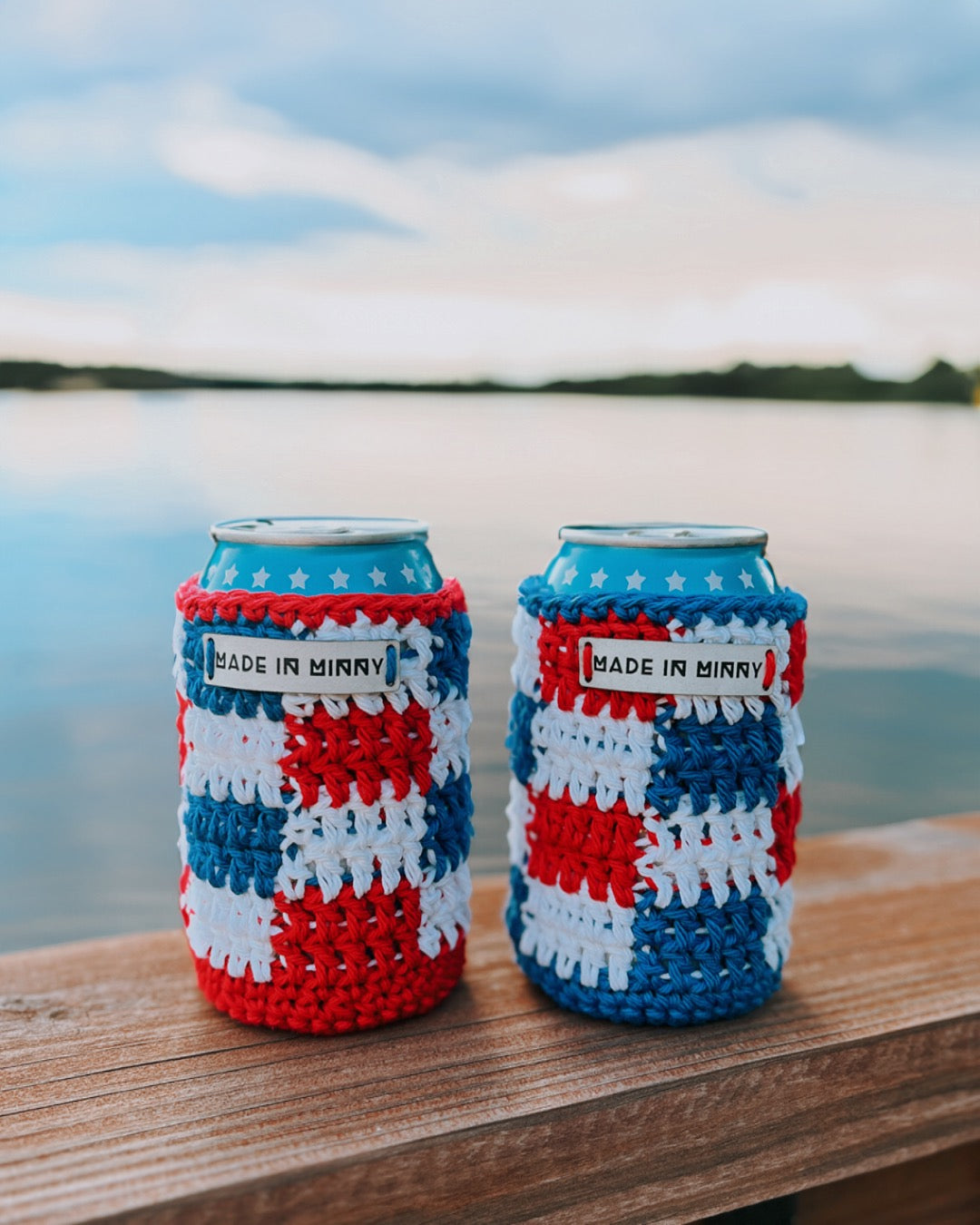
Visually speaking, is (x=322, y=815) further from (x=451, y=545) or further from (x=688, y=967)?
(x=451, y=545)

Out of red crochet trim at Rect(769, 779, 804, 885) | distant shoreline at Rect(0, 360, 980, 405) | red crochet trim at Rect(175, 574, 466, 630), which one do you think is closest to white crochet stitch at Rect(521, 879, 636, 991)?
red crochet trim at Rect(769, 779, 804, 885)

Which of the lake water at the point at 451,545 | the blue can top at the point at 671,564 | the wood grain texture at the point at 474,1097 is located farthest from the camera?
the lake water at the point at 451,545

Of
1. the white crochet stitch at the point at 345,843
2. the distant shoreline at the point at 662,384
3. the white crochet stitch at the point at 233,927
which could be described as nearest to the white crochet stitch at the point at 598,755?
the white crochet stitch at the point at 345,843

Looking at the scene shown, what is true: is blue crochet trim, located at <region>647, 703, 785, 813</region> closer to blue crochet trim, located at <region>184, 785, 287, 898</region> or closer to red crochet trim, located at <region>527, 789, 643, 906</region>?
red crochet trim, located at <region>527, 789, 643, 906</region>

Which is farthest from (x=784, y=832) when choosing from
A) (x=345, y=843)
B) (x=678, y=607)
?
(x=345, y=843)

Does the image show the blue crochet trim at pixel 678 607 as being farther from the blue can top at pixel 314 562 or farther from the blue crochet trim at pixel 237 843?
the blue crochet trim at pixel 237 843

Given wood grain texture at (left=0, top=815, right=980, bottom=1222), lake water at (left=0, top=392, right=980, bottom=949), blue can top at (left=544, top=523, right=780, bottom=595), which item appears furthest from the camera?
lake water at (left=0, top=392, right=980, bottom=949)

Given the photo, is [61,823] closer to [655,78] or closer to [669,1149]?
[669,1149]

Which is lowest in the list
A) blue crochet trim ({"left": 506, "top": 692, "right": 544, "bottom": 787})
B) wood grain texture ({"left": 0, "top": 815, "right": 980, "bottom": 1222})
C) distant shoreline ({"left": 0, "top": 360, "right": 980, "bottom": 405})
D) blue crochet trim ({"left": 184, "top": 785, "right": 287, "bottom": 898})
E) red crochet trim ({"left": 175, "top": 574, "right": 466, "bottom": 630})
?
wood grain texture ({"left": 0, "top": 815, "right": 980, "bottom": 1222})
